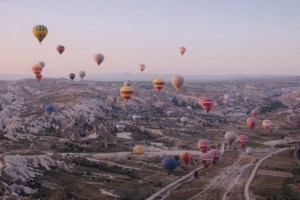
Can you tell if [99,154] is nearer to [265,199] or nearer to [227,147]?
[227,147]

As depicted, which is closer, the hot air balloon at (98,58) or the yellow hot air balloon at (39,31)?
the yellow hot air balloon at (39,31)

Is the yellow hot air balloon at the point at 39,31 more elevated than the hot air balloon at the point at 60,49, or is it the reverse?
the yellow hot air balloon at the point at 39,31

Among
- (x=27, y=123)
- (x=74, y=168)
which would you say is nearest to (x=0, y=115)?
(x=27, y=123)

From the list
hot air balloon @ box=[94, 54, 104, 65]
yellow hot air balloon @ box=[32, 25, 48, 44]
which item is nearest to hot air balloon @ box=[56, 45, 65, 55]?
hot air balloon @ box=[94, 54, 104, 65]

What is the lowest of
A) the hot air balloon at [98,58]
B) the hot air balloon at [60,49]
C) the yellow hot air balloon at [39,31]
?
the hot air balloon at [98,58]

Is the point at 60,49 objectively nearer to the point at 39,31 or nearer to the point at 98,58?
the point at 98,58

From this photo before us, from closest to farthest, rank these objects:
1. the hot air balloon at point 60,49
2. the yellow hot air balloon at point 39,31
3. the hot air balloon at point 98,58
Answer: the yellow hot air balloon at point 39,31 → the hot air balloon at point 98,58 → the hot air balloon at point 60,49

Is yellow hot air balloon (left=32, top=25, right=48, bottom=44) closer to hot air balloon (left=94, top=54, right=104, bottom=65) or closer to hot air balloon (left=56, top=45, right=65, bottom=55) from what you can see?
hot air balloon (left=56, top=45, right=65, bottom=55)

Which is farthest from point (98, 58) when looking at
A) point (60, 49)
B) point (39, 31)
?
point (39, 31)

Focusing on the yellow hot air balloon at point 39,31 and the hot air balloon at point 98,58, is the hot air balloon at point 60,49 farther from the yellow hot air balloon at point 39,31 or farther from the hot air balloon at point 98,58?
the yellow hot air balloon at point 39,31

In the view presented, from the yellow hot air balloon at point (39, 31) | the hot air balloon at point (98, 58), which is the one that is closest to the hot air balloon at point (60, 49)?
the hot air balloon at point (98, 58)
